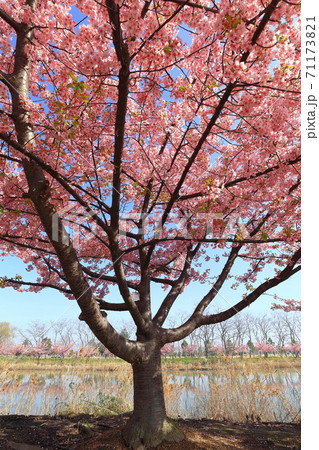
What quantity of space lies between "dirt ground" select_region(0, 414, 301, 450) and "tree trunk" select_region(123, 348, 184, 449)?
123mm

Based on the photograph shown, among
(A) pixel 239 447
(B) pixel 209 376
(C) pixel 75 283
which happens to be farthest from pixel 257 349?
(C) pixel 75 283

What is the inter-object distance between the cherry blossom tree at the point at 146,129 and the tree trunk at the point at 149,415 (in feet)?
0.05

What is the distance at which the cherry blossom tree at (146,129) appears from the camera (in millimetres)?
2742

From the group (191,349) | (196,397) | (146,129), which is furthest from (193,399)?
(191,349)

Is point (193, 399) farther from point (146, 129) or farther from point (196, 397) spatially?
point (146, 129)

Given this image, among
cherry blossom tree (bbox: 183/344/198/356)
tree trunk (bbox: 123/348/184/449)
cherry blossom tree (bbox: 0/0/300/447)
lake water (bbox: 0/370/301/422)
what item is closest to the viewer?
cherry blossom tree (bbox: 0/0/300/447)

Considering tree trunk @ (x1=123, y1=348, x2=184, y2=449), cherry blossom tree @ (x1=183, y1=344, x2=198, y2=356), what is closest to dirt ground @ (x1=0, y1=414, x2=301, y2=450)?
tree trunk @ (x1=123, y1=348, x2=184, y2=449)

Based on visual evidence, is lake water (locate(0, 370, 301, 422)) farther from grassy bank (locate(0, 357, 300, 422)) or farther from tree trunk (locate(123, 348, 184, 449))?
tree trunk (locate(123, 348, 184, 449))

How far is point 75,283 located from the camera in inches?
129

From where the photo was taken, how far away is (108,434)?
154 inches

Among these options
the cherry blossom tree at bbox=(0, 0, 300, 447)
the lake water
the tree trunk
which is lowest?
the lake water

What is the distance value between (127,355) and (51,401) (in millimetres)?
3915

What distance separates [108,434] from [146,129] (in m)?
4.40

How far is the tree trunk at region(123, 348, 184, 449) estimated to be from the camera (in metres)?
3.62
